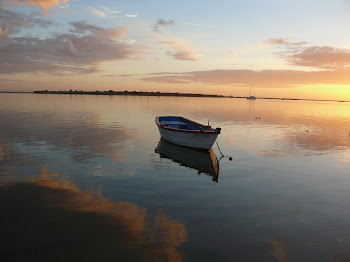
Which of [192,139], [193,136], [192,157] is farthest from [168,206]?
[192,139]

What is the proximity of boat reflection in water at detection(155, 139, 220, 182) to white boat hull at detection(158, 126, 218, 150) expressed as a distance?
537 mm

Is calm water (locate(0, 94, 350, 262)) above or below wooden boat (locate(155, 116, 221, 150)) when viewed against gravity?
below

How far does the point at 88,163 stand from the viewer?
17.3 m

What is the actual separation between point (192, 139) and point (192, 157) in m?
2.51

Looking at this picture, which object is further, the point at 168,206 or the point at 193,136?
the point at 193,136

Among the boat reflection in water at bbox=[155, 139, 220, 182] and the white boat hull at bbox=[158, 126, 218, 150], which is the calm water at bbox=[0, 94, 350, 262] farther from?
the white boat hull at bbox=[158, 126, 218, 150]

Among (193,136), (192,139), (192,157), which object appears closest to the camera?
(192,157)

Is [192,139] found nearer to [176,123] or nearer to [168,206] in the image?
[176,123]

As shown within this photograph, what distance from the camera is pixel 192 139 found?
23.1 metres

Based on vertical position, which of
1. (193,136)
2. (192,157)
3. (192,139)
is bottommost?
(192,157)

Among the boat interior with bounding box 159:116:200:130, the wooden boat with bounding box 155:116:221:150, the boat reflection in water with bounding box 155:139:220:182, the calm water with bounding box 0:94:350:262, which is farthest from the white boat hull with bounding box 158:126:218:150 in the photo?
the boat interior with bounding box 159:116:200:130

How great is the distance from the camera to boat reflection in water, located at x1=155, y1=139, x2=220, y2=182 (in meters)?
17.5

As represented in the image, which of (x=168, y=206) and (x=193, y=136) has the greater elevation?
(x=193, y=136)

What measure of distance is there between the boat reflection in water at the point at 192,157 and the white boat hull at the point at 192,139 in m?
0.54
